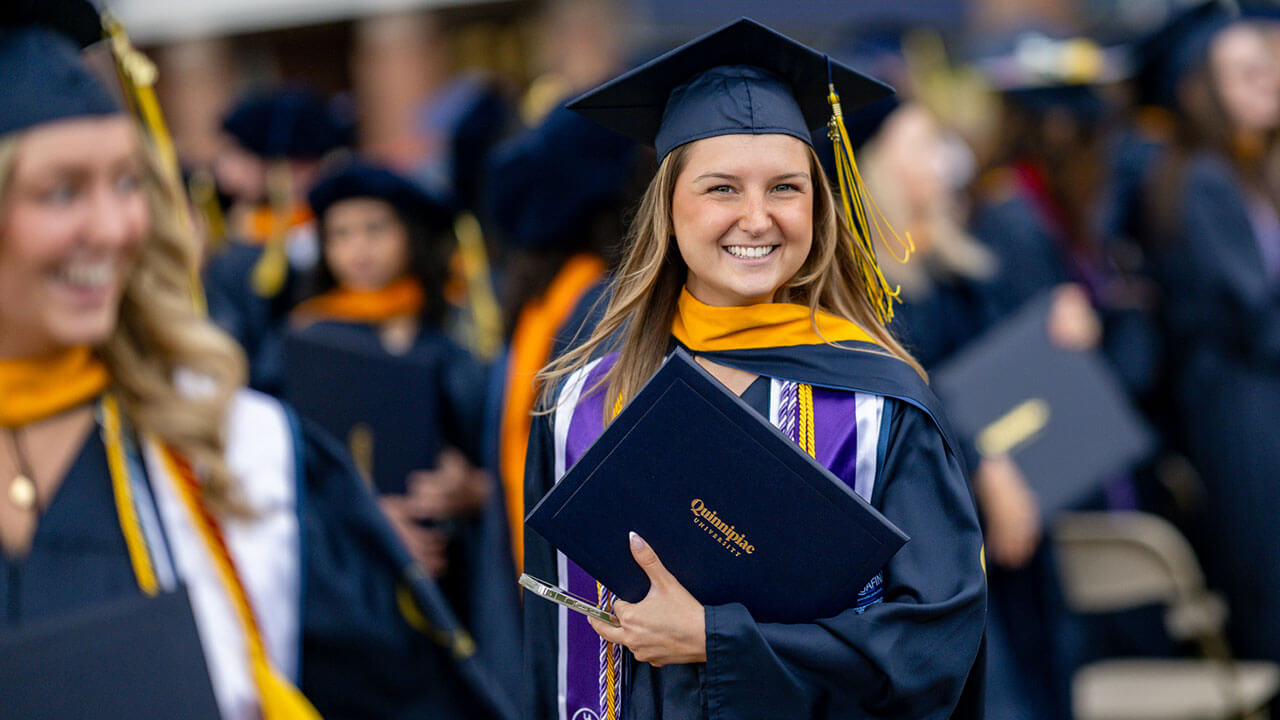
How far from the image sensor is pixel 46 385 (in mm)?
2291

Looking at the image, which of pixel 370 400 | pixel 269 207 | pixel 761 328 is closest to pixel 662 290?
pixel 761 328

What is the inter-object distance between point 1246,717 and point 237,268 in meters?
4.91

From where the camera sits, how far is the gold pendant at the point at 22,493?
87.1 inches

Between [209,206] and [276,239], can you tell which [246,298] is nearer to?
[276,239]

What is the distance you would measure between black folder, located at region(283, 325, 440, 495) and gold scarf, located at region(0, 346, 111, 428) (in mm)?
1797

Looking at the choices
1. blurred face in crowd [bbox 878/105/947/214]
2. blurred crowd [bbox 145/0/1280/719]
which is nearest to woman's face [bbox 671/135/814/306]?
blurred crowd [bbox 145/0/1280/719]

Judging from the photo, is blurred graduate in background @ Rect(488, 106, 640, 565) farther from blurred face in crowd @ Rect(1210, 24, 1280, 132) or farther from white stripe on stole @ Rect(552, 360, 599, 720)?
blurred face in crowd @ Rect(1210, 24, 1280, 132)

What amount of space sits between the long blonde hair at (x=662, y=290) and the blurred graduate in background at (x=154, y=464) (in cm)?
72

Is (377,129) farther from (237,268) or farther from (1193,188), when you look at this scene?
(1193,188)

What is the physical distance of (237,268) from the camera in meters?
6.59

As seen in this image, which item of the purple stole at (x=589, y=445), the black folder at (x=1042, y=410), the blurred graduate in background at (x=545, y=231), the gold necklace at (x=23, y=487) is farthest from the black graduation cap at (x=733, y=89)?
the black folder at (x=1042, y=410)

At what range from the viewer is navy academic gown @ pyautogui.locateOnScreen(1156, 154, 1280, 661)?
4996 millimetres

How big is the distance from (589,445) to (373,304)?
11.5ft

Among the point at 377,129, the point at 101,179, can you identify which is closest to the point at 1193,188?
the point at 101,179
